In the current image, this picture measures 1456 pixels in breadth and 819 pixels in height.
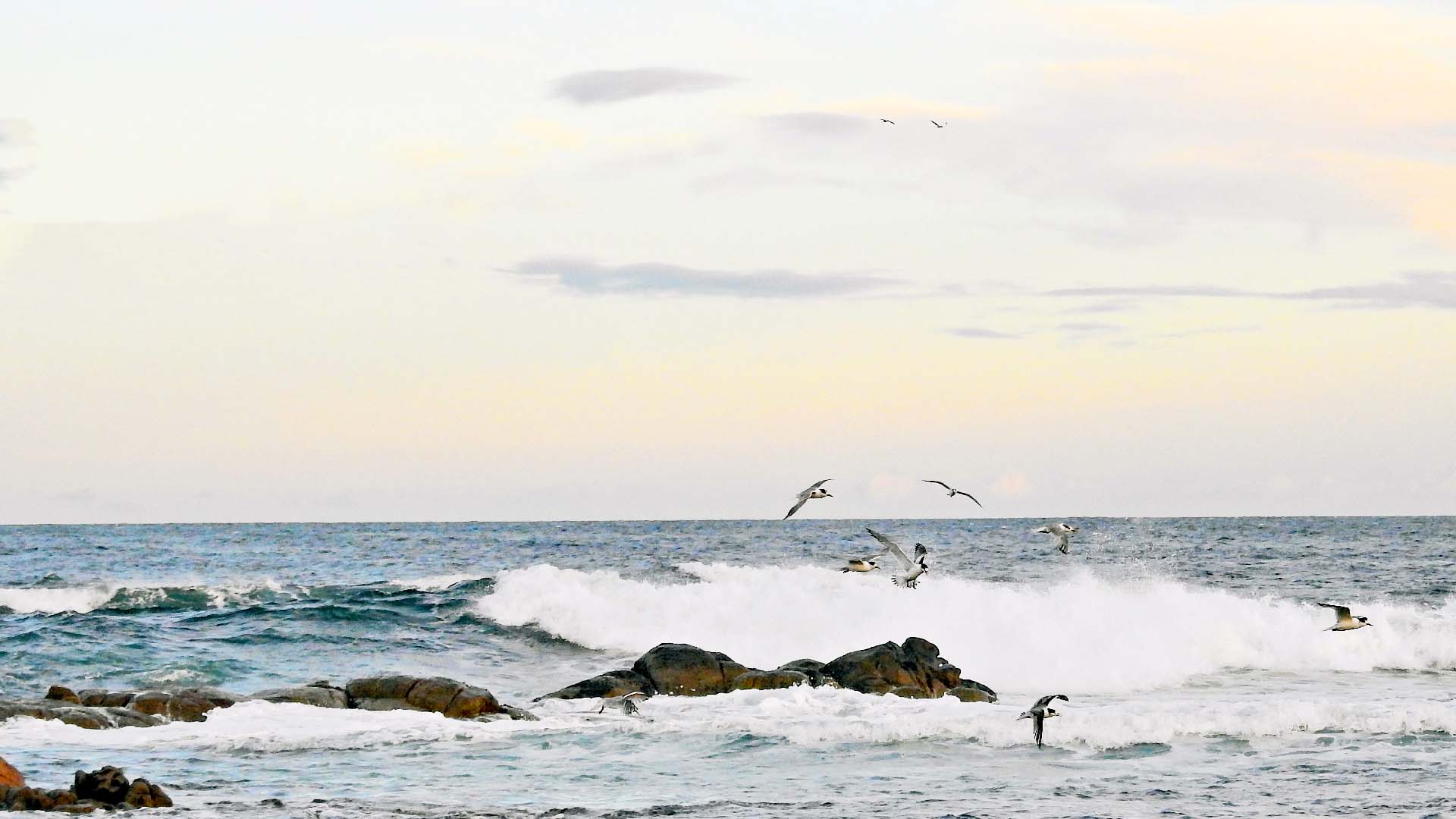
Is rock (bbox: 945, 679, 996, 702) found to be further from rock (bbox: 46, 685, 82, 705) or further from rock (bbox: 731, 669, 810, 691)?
rock (bbox: 46, 685, 82, 705)

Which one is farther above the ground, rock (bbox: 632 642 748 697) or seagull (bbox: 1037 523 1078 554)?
seagull (bbox: 1037 523 1078 554)

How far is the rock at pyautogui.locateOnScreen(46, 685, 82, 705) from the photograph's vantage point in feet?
68.3

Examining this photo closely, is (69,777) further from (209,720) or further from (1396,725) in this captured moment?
(1396,725)

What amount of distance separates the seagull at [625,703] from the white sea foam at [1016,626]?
8.63 metres

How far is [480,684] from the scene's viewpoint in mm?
26609

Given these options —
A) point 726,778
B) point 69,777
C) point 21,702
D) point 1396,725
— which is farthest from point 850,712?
point 21,702

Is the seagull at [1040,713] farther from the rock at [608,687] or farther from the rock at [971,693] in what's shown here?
the rock at [608,687]

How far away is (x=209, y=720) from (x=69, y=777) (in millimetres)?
3985

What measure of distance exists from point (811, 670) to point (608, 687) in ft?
10.4

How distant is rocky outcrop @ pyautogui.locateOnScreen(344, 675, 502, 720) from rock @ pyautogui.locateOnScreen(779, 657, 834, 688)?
471cm

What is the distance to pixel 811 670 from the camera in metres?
22.9

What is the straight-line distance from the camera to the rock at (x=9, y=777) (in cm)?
1428

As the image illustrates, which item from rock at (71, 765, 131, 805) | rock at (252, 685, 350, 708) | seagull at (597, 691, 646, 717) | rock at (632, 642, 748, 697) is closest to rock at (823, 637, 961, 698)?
rock at (632, 642, 748, 697)

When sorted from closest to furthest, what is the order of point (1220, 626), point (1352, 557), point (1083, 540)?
point (1220, 626) < point (1352, 557) < point (1083, 540)
